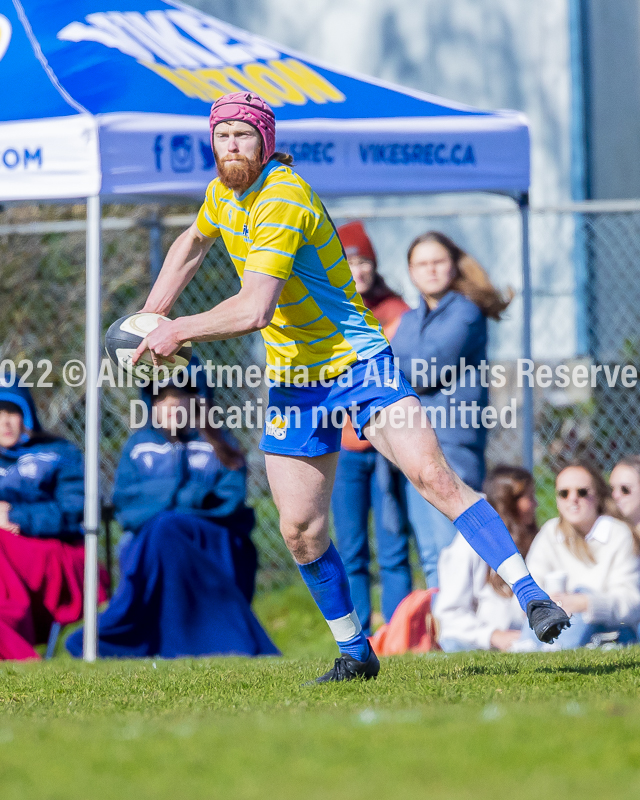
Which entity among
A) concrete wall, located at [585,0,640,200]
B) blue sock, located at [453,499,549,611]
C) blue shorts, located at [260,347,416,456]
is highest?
concrete wall, located at [585,0,640,200]

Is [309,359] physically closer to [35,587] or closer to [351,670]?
[351,670]

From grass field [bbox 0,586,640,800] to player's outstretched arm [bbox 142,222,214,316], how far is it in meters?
1.47

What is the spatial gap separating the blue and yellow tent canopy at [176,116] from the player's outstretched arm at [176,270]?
151cm

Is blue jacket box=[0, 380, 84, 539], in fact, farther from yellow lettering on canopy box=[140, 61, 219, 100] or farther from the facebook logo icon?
yellow lettering on canopy box=[140, 61, 219, 100]

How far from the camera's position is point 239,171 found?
4.48 m

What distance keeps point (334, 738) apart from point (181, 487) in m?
4.19

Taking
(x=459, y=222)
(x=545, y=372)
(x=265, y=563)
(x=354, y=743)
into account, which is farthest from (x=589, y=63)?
(x=354, y=743)

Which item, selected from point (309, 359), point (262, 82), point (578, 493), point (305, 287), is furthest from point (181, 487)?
point (305, 287)

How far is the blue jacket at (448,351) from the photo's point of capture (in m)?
6.89

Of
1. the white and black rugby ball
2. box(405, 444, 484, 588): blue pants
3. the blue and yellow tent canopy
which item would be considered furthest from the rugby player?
box(405, 444, 484, 588): blue pants

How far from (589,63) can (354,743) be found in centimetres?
1135

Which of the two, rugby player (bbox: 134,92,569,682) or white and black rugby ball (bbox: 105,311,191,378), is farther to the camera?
white and black rugby ball (bbox: 105,311,191,378)

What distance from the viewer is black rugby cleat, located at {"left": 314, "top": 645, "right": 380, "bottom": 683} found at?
4.81 metres

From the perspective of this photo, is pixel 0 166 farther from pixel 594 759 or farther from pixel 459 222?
pixel 459 222
